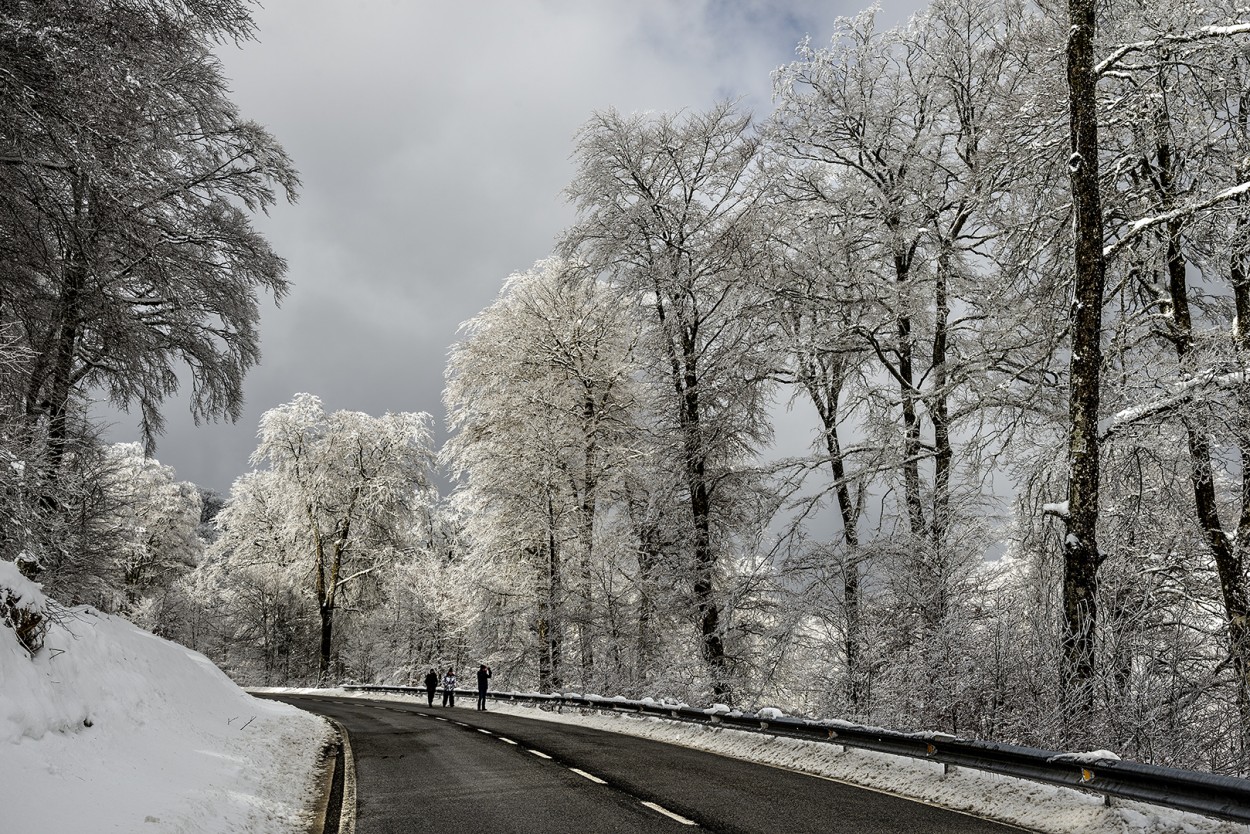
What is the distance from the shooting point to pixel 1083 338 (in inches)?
352

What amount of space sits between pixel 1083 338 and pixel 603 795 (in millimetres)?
7890

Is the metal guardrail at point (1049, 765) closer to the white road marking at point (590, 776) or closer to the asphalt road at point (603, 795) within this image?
the asphalt road at point (603, 795)

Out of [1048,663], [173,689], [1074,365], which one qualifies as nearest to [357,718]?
[173,689]

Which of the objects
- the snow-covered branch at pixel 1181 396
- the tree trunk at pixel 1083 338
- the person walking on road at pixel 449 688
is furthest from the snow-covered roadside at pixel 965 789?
the person walking on road at pixel 449 688

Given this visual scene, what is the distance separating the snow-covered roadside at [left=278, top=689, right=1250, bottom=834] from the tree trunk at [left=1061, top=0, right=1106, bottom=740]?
1.86m

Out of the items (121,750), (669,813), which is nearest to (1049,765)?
(669,813)

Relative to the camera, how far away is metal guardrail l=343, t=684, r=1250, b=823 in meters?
5.25

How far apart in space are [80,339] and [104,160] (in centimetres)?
743

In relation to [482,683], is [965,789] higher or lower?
higher

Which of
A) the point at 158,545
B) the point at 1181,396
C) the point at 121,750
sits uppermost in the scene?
the point at 1181,396

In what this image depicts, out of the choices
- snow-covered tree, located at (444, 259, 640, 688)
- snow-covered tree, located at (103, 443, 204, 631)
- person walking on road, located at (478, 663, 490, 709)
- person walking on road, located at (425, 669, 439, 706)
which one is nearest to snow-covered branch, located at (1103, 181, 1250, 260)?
snow-covered tree, located at (444, 259, 640, 688)

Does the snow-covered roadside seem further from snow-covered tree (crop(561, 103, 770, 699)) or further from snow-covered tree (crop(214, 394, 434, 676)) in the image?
snow-covered tree (crop(214, 394, 434, 676))

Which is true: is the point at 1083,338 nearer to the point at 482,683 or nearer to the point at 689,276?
the point at 689,276

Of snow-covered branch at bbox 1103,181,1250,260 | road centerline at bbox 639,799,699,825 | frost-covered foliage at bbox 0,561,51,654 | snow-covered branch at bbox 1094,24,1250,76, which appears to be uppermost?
snow-covered branch at bbox 1094,24,1250,76
